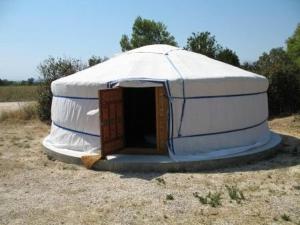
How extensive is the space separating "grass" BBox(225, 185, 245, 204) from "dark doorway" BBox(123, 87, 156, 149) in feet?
9.56

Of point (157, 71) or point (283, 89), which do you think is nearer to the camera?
point (157, 71)

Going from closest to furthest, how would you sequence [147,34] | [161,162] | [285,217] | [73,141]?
1. [285,217]
2. [161,162]
3. [73,141]
4. [147,34]

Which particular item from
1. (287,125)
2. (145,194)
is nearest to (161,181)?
(145,194)

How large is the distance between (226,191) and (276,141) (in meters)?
2.94

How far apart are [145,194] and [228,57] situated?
1045 cm

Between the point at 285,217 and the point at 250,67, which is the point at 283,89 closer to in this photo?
the point at 250,67

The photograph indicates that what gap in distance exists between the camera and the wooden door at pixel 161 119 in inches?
257

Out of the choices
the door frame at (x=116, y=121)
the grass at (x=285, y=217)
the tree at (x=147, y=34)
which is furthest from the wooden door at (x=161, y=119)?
the tree at (x=147, y=34)

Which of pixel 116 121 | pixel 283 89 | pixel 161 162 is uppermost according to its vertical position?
pixel 283 89

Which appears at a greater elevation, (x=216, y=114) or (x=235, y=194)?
(x=216, y=114)

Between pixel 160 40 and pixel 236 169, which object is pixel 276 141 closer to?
pixel 236 169

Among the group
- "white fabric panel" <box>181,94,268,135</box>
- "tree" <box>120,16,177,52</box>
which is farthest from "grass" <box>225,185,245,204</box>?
"tree" <box>120,16,177,52</box>

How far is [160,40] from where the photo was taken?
76.9 ft

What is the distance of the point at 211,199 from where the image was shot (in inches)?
191
